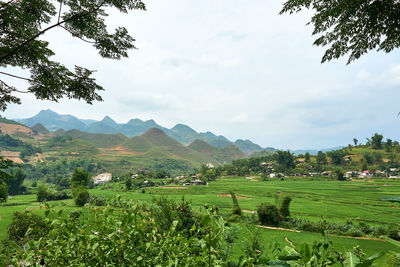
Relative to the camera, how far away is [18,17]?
6.15 meters

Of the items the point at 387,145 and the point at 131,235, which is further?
the point at 387,145

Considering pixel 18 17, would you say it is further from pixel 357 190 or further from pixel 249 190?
pixel 357 190

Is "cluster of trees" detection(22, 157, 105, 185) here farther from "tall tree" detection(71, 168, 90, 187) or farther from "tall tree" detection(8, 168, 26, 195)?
"tall tree" detection(71, 168, 90, 187)

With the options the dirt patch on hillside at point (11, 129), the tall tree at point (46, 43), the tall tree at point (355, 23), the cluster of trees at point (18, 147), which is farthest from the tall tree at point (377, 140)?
the dirt patch on hillside at point (11, 129)

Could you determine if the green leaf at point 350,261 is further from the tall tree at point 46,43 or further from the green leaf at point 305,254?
the tall tree at point 46,43

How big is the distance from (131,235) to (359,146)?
141972 millimetres

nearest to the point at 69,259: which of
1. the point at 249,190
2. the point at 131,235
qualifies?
the point at 131,235

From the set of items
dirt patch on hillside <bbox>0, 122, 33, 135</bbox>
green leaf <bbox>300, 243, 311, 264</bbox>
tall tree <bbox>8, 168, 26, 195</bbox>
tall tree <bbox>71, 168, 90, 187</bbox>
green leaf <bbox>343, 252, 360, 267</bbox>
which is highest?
dirt patch on hillside <bbox>0, 122, 33, 135</bbox>

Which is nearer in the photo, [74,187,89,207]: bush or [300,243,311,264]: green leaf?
[300,243,311,264]: green leaf

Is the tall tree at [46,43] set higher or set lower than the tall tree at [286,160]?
higher

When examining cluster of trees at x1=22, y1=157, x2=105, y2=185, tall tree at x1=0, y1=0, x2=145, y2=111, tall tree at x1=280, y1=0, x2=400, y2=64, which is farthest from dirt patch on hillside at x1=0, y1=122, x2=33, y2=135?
tall tree at x1=280, y1=0, x2=400, y2=64

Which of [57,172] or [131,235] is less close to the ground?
[131,235]

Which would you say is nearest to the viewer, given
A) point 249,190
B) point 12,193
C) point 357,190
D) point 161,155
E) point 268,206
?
point 268,206

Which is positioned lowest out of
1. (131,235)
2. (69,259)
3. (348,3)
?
(69,259)
